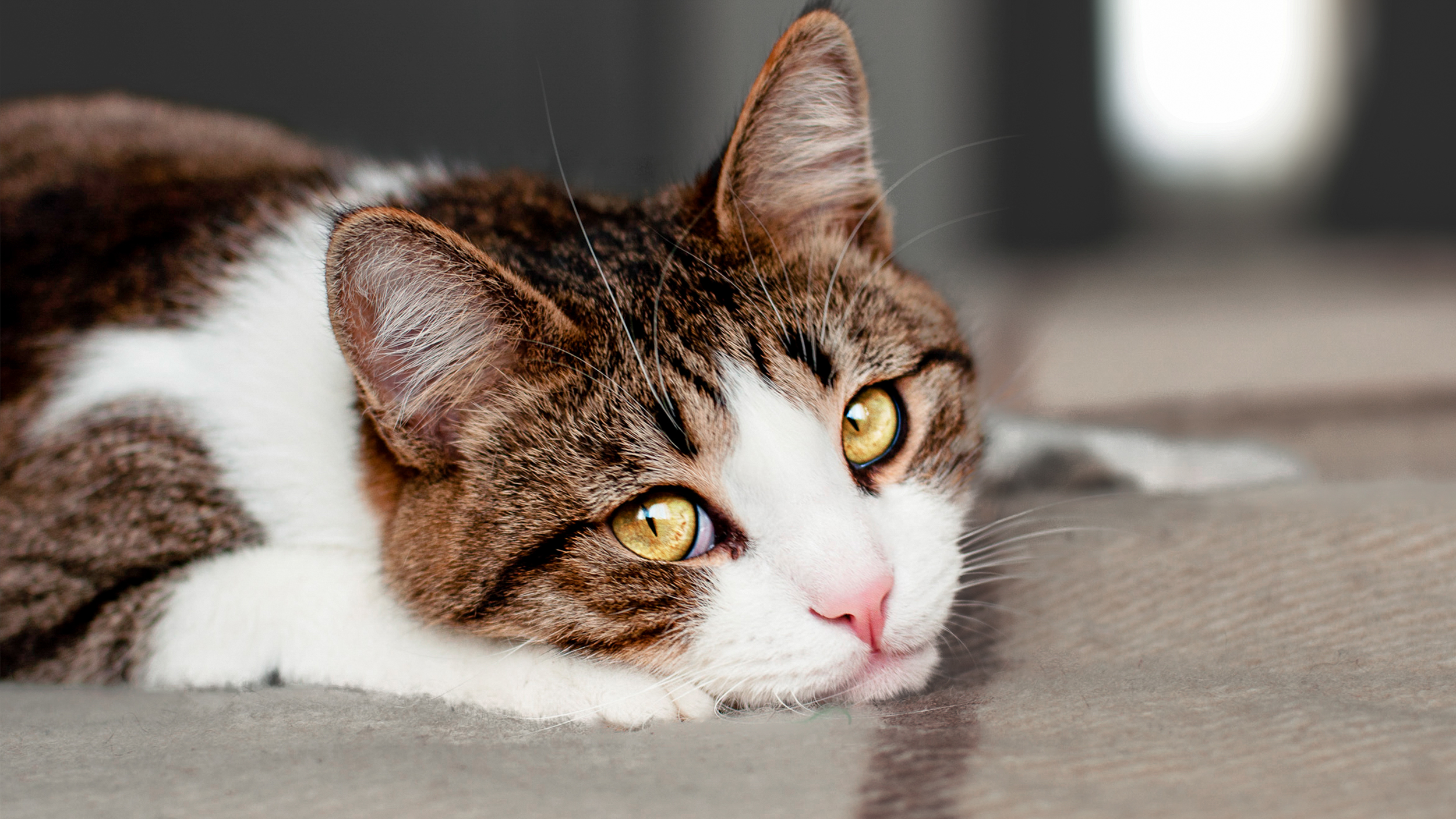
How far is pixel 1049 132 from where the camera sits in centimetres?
627

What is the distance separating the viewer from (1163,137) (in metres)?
6.39

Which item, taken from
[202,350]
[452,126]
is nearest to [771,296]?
[202,350]

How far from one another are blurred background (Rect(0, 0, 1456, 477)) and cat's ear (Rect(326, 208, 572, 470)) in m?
0.44

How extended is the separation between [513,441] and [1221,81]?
6.44 m

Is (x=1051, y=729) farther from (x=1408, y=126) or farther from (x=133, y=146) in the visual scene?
(x=1408, y=126)

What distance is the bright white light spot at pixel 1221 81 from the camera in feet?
20.0

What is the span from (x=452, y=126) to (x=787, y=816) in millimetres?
4088

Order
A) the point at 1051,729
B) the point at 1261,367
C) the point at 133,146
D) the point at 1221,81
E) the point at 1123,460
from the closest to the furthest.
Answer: the point at 1051,729 → the point at 1123,460 → the point at 133,146 → the point at 1261,367 → the point at 1221,81

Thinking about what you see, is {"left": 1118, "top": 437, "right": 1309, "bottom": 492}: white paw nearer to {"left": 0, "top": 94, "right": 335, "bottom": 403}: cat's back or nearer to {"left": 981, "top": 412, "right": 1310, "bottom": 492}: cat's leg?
{"left": 981, "top": 412, "right": 1310, "bottom": 492}: cat's leg

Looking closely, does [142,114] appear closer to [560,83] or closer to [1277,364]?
[1277,364]

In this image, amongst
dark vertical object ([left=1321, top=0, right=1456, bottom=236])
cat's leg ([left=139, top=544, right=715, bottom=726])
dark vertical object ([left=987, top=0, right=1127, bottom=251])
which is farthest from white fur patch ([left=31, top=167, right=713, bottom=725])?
dark vertical object ([left=1321, top=0, right=1456, bottom=236])

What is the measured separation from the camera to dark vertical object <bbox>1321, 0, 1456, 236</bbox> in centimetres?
587

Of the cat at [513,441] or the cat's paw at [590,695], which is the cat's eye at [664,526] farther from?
the cat's paw at [590,695]

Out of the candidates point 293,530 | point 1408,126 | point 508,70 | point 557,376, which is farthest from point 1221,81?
point 293,530
